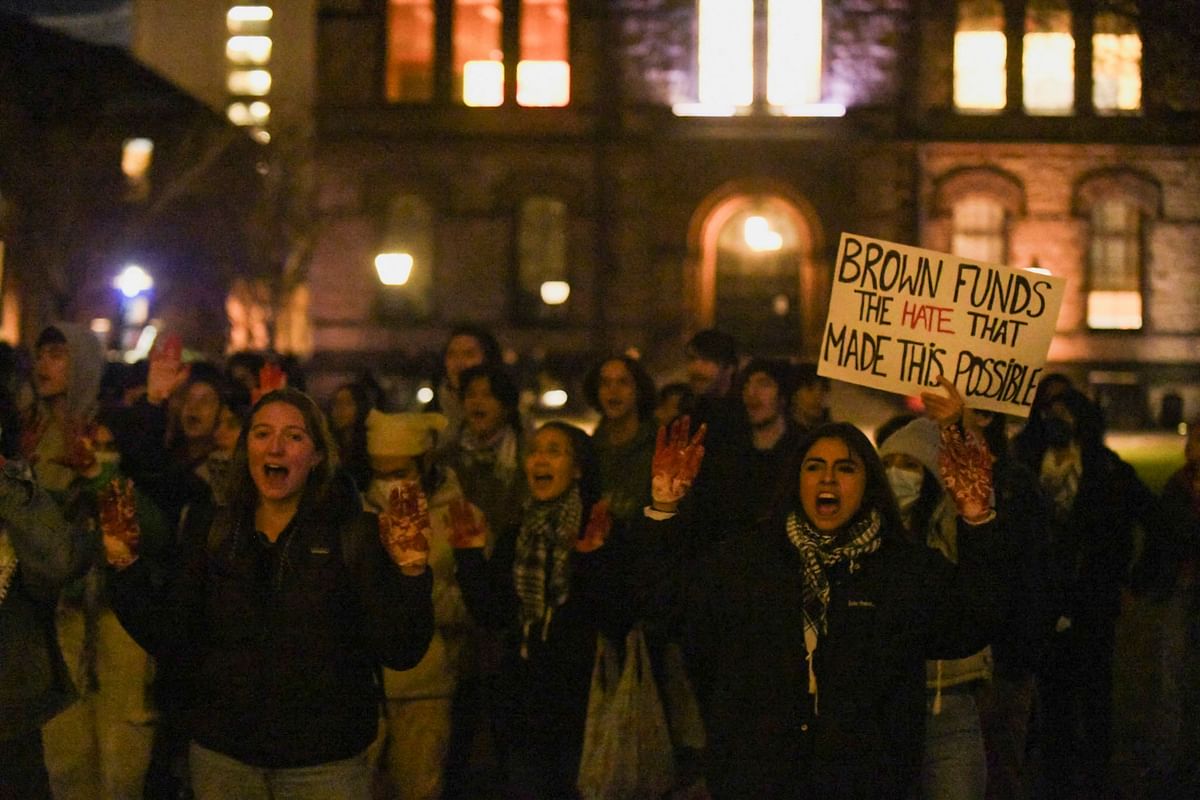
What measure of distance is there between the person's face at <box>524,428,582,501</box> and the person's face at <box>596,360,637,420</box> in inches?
61.3

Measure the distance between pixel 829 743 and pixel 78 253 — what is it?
1155 inches

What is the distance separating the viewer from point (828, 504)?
442 centimetres

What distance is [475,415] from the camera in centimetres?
733

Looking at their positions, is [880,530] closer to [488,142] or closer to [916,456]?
[916,456]

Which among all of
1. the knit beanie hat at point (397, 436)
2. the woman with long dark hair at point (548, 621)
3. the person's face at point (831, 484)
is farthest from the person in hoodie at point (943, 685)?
the knit beanie hat at point (397, 436)

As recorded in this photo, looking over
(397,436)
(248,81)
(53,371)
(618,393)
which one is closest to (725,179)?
(618,393)

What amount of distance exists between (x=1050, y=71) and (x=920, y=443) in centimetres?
2601

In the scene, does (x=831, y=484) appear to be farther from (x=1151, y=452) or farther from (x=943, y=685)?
(x=1151, y=452)

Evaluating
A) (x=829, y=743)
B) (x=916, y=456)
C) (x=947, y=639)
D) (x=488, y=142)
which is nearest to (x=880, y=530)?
(x=947, y=639)

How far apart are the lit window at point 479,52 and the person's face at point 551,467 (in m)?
24.8

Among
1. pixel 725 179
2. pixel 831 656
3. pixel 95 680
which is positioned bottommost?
pixel 95 680

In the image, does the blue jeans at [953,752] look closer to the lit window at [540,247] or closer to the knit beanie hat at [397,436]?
the knit beanie hat at [397,436]

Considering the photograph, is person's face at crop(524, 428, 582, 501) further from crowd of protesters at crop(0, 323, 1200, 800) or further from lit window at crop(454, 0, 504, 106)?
lit window at crop(454, 0, 504, 106)

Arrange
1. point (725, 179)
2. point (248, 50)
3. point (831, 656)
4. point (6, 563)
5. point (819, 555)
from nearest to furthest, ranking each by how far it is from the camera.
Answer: point (831, 656)
point (819, 555)
point (6, 563)
point (725, 179)
point (248, 50)
